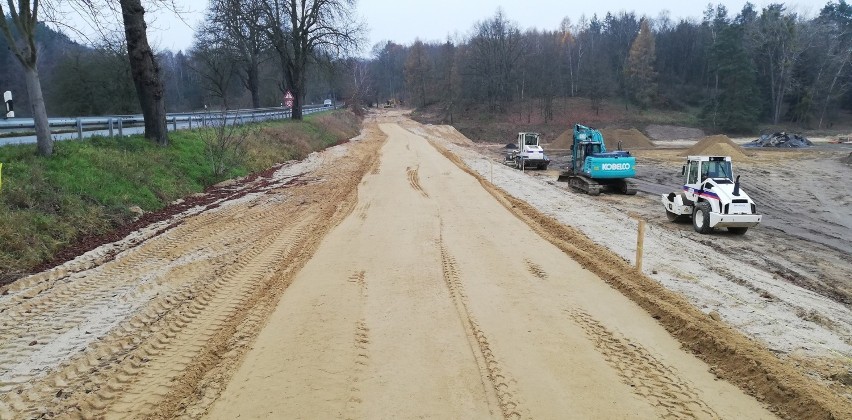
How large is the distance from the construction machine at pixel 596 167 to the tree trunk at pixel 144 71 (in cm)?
1564

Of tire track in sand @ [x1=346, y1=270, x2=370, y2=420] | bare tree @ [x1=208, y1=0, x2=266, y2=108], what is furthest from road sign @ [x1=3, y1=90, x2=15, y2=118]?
bare tree @ [x1=208, y1=0, x2=266, y2=108]

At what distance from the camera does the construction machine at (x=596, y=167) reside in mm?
20062

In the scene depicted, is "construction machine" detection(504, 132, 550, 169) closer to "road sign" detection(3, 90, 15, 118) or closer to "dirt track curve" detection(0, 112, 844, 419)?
"dirt track curve" detection(0, 112, 844, 419)

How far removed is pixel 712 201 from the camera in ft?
45.0

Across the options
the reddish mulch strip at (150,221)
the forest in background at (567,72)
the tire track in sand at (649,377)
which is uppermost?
the forest in background at (567,72)

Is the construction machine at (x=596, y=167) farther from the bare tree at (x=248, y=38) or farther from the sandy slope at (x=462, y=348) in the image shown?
the bare tree at (x=248, y=38)

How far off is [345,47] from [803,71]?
2431 inches

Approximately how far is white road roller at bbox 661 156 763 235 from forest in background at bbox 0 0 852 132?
2805 cm

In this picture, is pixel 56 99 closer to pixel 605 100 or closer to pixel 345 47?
pixel 345 47

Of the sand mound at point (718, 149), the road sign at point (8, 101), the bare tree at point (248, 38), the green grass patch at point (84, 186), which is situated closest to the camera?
the green grass patch at point (84, 186)

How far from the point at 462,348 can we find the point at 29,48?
1176cm

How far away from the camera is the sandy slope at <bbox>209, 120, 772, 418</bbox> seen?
15.8ft

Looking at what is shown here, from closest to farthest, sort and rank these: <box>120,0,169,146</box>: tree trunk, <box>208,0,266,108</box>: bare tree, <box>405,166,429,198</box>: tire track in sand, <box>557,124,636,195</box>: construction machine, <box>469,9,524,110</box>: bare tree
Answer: <box>120,0,169,146</box>: tree trunk, <box>405,166,429,198</box>: tire track in sand, <box>557,124,636,195</box>: construction machine, <box>208,0,266,108</box>: bare tree, <box>469,9,524,110</box>: bare tree

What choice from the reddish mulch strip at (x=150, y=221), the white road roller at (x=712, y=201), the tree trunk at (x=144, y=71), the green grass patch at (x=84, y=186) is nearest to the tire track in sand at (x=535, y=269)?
the white road roller at (x=712, y=201)
